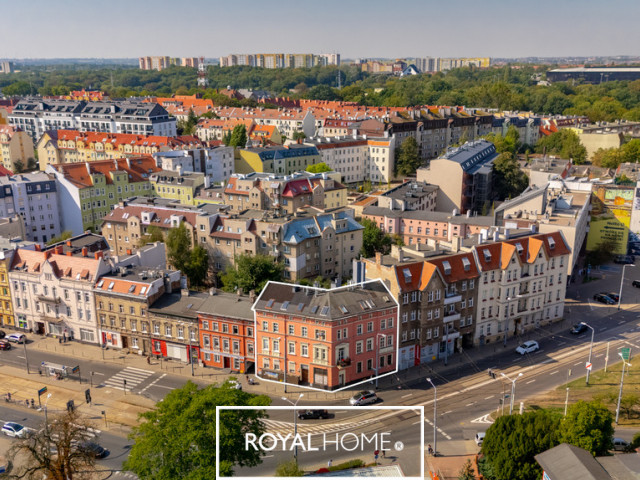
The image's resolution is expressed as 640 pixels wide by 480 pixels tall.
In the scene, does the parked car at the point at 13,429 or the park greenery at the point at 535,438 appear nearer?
the park greenery at the point at 535,438

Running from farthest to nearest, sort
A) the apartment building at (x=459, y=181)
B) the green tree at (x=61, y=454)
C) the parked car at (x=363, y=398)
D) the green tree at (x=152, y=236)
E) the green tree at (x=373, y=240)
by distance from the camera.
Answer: the apartment building at (x=459, y=181), the green tree at (x=373, y=240), the green tree at (x=152, y=236), the parked car at (x=363, y=398), the green tree at (x=61, y=454)

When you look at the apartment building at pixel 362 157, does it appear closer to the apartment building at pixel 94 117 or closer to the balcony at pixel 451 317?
the apartment building at pixel 94 117

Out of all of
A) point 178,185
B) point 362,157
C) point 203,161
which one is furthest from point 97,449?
point 362,157

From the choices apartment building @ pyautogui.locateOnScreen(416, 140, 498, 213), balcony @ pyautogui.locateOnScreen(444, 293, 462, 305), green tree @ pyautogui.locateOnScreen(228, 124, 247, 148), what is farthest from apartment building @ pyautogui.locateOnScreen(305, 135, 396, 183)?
balcony @ pyautogui.locateOnScreen(444, 293, 462, 305)

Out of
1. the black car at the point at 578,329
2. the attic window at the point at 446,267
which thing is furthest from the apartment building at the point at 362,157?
the attic window at the point at 446,267

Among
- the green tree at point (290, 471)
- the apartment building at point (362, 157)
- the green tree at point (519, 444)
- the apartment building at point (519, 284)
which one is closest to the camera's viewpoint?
the green tree at point (290, 471)
